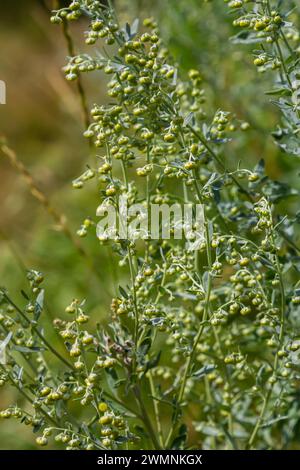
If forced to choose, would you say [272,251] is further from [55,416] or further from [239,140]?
[239,140]

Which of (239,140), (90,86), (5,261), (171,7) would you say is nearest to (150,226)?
(239,140)

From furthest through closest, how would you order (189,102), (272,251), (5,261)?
(5,261), (189,102), (272,251)

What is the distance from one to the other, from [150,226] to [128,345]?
0.26 meters

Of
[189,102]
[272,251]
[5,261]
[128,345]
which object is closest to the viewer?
[272,251]

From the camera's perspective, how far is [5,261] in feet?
12.6

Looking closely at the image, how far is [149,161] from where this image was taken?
1.44m

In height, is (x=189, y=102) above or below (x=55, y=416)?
above

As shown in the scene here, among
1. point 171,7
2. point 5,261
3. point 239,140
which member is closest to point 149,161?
point 239,140

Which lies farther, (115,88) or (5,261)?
(5,261)
